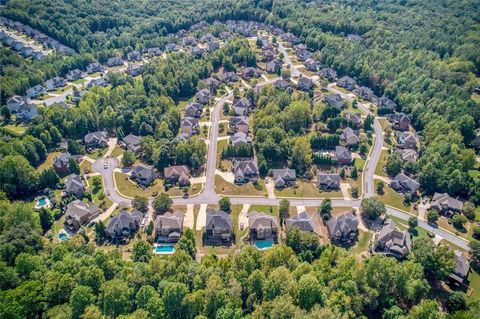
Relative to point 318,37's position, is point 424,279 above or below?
below

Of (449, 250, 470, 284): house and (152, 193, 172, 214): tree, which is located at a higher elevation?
(449, 250, 470, 284): house

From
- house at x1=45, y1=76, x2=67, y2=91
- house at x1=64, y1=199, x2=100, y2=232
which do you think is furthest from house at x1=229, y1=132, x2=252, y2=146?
house at x1=45, y1=76, x2=67, y2=91

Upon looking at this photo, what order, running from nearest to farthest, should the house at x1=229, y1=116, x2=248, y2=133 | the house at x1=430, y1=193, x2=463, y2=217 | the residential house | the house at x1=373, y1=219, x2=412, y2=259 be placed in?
the house at x1=373, y1=219, x2=412, y2=259 → the house at x1=430, y1=193, x2=463, y2=217 → the residential house → the house at x1=229, y1=116, x2=248, y2=133

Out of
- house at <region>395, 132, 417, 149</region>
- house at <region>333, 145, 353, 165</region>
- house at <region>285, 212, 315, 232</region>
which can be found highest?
house at <region>395, 132, 417, 149</region>

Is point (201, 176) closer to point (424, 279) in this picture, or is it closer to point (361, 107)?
point (424, 279)

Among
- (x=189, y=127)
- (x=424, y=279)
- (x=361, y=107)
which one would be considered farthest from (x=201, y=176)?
(x=361, y=107)

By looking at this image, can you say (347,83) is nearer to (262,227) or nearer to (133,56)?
(262,227)

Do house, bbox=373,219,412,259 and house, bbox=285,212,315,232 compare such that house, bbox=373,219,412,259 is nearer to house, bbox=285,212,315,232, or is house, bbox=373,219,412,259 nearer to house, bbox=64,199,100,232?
house, bbox=285,212,315,232
